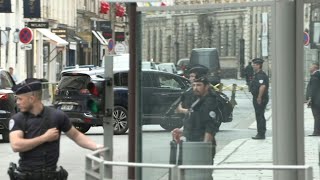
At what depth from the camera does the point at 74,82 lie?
22.4m

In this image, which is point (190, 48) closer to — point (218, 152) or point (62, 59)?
point (218, 152)

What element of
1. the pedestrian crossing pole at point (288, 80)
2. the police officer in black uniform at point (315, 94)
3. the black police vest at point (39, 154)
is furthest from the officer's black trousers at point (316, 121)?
the black police vest at point (39, 154)

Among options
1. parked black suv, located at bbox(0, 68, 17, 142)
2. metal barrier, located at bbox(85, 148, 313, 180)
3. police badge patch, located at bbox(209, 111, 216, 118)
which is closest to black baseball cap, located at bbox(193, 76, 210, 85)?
police badge patch, located at bbox(209, 111, 216, 118)

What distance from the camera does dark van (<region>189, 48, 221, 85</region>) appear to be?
905cm

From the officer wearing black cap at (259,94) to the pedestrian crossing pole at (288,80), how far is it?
0.34 meters

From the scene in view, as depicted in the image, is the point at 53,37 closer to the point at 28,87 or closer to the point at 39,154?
the point at 28,87

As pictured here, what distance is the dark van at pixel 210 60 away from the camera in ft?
29.7

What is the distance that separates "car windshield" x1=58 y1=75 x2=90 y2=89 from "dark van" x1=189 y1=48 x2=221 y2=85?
1327cm

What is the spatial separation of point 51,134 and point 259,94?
269 cm

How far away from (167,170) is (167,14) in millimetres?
2940

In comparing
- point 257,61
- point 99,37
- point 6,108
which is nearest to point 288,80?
point 257,61

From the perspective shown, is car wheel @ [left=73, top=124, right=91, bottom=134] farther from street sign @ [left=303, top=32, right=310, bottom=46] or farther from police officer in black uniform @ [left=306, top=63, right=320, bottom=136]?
street sign @ [left=303, top=32, right=310, bottom=46]

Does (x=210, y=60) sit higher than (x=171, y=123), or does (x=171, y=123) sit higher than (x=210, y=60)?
(x=210, y=60)

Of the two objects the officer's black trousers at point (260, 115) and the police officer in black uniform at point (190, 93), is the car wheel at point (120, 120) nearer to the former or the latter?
the police officer in black uniform at point (190, 93)
